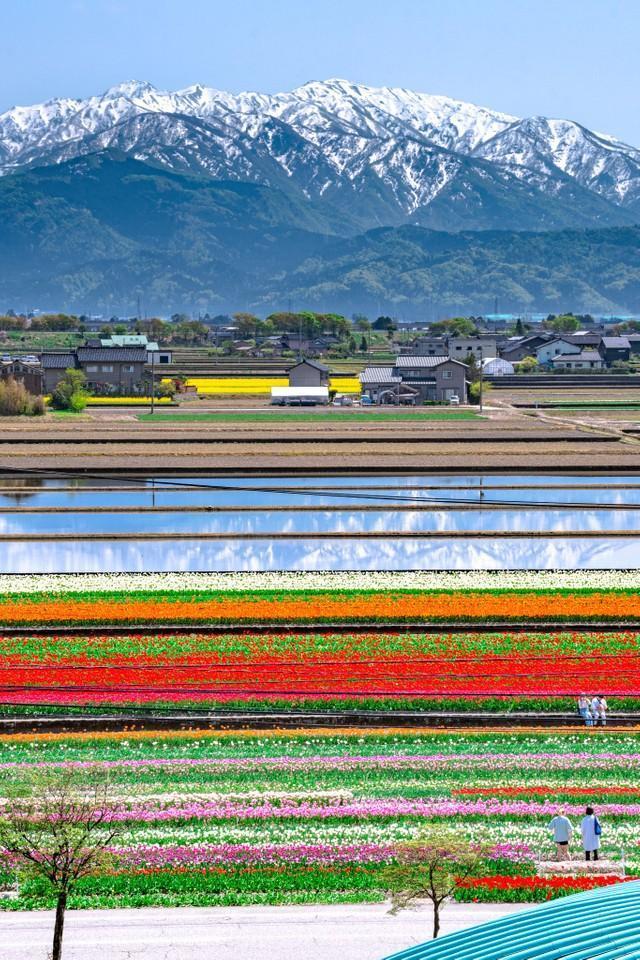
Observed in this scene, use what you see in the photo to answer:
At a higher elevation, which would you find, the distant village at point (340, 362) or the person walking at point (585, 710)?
the distant village at point (340, 362)

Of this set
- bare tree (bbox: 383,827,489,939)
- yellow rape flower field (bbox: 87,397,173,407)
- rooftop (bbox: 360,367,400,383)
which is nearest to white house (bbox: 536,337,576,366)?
rooftop (bbox: 360,367,400,383)

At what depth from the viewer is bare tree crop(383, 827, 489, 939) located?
16.4 m

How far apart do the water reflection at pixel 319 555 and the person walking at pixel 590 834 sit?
24.9 meters

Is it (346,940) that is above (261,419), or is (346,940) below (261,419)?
below

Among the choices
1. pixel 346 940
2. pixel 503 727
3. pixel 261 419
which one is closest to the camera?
pixel 346 940

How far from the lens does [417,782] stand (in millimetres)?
23156

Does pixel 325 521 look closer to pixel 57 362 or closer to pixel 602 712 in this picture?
pixel 602 712

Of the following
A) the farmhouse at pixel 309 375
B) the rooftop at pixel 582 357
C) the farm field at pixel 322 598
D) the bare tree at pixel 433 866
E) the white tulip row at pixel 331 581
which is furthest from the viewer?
the rooftop at pixel 582 357

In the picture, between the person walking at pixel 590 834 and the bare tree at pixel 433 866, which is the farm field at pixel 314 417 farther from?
the bare tree at pixel 433 866

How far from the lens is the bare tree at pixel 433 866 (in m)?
16.4

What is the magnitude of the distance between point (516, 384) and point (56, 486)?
81259 mm

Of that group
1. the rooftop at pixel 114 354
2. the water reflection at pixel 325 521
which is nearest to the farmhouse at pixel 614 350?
the rooftop at pixel 114 354

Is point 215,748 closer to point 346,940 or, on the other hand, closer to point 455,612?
point 346,940

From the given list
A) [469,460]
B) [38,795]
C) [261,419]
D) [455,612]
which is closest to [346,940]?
[38,795]
